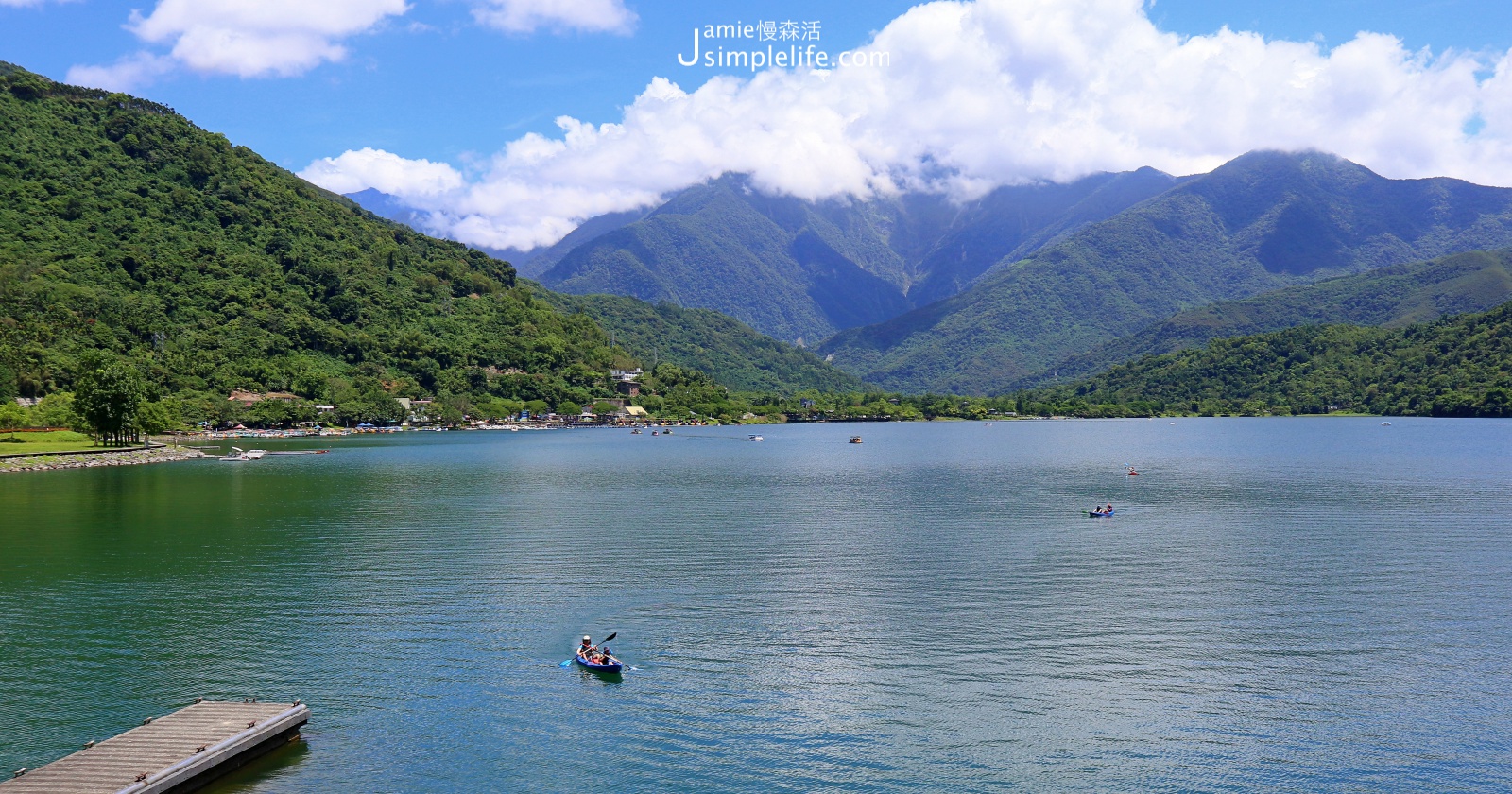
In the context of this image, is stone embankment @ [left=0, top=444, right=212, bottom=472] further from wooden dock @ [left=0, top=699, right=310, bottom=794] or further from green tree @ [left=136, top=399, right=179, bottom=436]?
wooden dock @ [left=0, top=699, right=310, bottom=794]

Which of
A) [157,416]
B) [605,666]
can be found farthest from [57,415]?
[605,666]

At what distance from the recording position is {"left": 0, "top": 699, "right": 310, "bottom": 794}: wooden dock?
19.8 m

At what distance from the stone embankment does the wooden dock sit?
92706 mm

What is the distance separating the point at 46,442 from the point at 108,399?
30.4 ft

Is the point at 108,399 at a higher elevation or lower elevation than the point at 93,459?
higher

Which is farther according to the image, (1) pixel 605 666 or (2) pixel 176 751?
(1) pixel 605 666

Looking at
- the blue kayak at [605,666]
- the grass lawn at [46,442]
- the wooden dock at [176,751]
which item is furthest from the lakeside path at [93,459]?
the blue kayak at [605,666]

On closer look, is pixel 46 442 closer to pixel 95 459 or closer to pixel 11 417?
pixel 11 417

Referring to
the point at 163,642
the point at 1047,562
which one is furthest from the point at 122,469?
the point at 1047,562

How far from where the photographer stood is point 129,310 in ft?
611

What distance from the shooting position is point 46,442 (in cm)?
11356

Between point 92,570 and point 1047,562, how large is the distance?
1816 inches

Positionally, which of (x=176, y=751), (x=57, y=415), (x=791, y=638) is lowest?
(x=791, y=638)

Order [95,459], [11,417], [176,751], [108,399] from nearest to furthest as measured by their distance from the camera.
Result: 1. [176,751]
2. [95,459]
3. [108,399]
4. [11,417]
